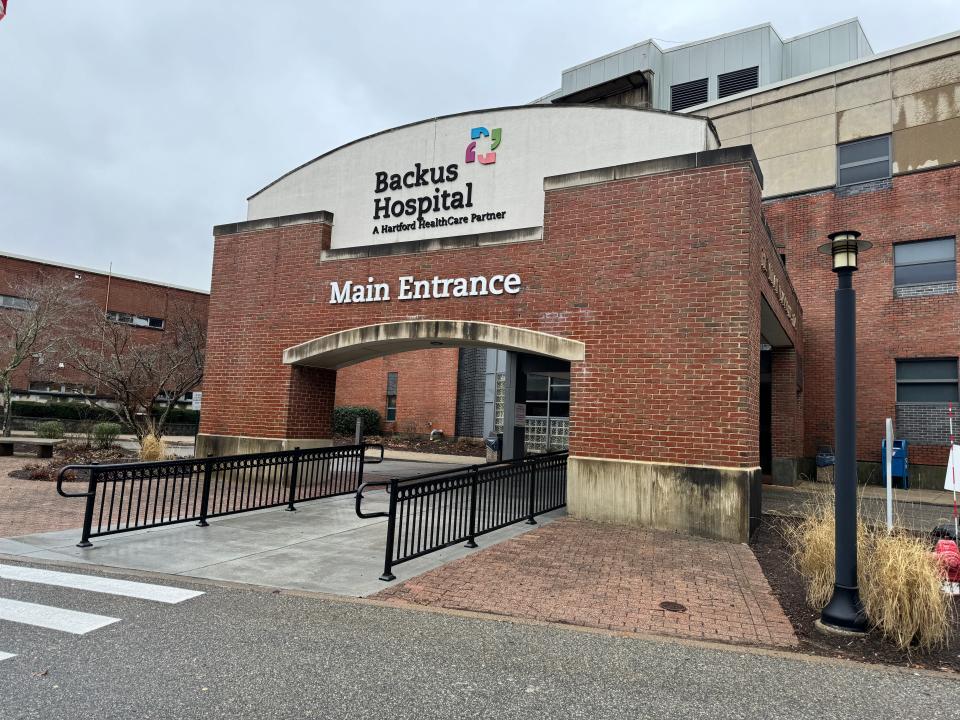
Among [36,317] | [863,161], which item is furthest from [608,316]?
[36,317]

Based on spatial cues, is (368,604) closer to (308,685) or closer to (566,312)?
(308,685)

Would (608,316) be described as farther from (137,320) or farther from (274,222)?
(137,320)

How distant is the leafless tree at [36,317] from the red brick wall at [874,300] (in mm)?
27975

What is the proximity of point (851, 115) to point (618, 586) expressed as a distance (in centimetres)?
1994

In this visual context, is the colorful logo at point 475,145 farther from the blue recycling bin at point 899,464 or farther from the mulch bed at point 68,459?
the blue recycling bin at point 899,464

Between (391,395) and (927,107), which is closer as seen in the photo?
(927,107)

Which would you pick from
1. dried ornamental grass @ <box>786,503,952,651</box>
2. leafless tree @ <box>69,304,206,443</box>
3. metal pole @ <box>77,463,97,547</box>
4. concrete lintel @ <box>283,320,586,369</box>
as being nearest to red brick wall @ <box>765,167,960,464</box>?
concrete lintel @ <box>283,320,586,369</box>

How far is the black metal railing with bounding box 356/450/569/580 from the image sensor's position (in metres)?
7.06

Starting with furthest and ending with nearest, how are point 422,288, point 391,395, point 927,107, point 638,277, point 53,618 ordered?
point 391,395 < point 927,107 < point 422,288 < point 638,277 < point 53,618

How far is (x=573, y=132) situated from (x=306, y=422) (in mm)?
8083

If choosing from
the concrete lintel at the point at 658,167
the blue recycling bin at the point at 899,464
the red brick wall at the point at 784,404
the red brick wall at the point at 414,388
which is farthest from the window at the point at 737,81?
the concrete lintel at the point at 658,167

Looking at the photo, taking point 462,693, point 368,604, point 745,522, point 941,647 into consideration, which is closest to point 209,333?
point 368,604

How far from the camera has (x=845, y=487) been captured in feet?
18.1

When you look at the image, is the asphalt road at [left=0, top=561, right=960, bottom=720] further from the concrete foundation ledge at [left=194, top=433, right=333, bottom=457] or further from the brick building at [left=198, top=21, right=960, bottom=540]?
the concrete foundation ledge at [left=194, top=433, right=333, bottom=457]
